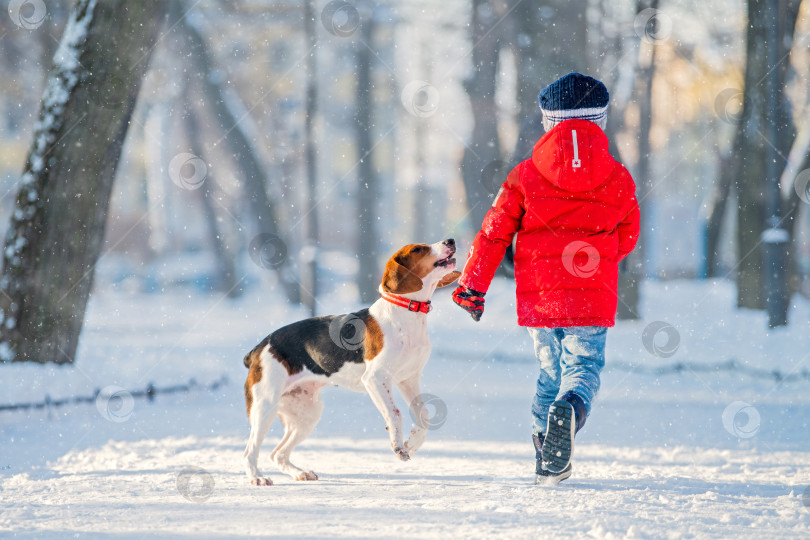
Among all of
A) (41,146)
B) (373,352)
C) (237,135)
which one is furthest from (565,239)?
(237,135)

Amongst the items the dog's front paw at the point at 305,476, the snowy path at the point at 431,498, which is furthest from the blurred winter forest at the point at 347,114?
the dog's front paw at the point at 305,476

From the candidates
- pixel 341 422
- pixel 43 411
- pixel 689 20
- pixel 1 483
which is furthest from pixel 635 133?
pixel 1 483

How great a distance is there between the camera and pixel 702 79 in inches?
977

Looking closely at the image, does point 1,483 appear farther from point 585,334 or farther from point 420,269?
point 585,334

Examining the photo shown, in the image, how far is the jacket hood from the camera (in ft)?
13.1

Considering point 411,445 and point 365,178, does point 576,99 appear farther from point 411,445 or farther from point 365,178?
point 365,178

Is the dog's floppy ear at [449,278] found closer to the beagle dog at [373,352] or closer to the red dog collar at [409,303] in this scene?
Answer: the beagle dog at [373,352]

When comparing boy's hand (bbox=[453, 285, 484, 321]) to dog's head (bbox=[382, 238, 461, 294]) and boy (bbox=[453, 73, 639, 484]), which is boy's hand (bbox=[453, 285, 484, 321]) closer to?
boy (bbox=[453, 73, 639, 484])

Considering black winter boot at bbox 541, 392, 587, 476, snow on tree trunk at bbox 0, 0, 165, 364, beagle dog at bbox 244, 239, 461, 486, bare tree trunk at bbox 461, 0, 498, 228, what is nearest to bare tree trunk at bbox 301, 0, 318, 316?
bare tree trunk at bbox 461, 0, 498, 228

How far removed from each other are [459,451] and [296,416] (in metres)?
1.57

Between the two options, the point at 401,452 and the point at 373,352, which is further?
the point at 373,352

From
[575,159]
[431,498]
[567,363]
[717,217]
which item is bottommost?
[431,498]

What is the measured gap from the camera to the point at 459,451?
575 cm

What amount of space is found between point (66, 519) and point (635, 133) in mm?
19907
